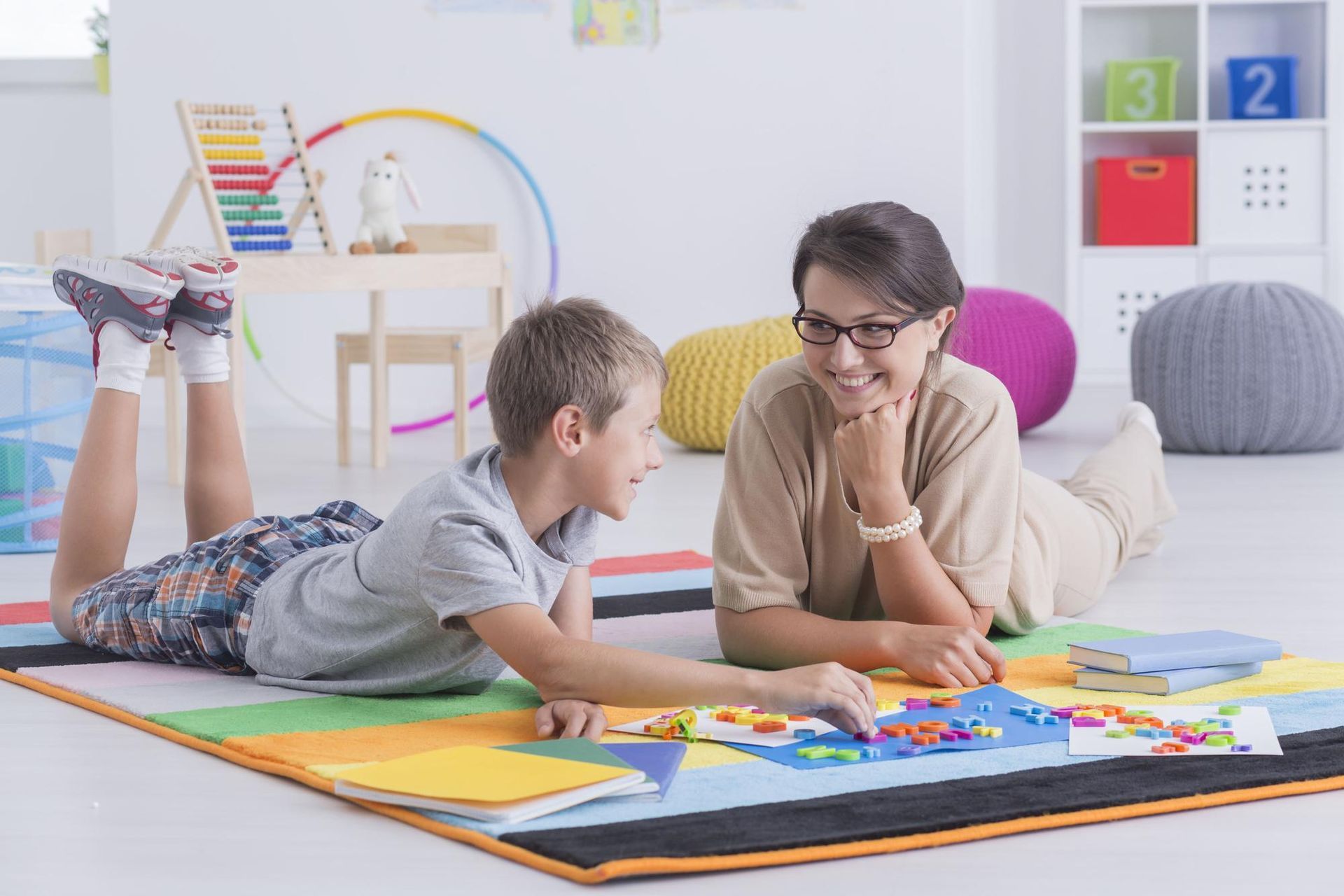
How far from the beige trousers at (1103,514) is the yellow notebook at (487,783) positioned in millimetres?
846

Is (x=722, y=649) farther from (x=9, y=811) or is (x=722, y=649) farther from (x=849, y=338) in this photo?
(x=9, y=811)

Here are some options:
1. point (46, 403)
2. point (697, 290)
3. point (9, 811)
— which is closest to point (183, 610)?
point (9, 811)

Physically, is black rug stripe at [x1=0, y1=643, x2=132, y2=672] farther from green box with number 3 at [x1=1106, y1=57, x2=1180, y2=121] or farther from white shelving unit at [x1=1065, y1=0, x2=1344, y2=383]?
green box with number 3 at [x1=1106, y1=57, x2=1180, y2=121]

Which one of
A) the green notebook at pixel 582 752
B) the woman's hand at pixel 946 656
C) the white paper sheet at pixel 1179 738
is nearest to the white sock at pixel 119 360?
the green notebook at pixel 582 752

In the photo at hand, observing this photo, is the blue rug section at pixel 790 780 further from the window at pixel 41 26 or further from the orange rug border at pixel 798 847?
the window at pixel 41 26

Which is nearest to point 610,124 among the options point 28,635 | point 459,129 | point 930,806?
point 459,129

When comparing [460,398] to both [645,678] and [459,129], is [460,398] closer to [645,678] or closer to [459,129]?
[459,129]

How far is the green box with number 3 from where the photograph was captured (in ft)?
17.3

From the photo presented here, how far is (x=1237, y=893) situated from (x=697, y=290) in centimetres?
393

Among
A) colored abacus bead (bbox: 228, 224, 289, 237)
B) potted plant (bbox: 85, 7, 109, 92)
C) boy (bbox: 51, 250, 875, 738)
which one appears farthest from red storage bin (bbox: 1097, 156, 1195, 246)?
boy (bbox: 51, 250, 875, 738)

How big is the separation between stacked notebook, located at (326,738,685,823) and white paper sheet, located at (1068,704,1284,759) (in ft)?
1.18

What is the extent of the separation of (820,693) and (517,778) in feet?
0.86

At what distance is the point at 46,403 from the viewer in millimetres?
2674

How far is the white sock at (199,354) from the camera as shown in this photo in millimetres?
1988
